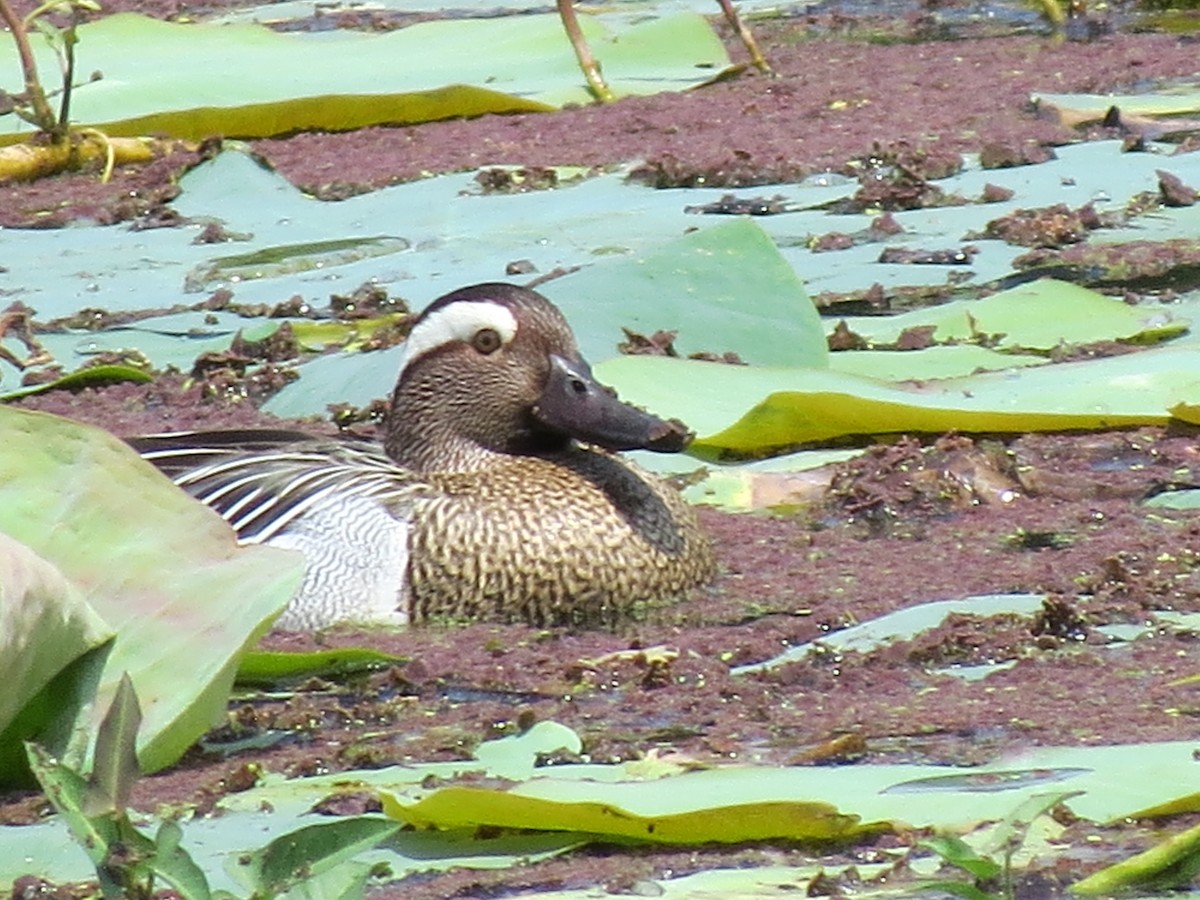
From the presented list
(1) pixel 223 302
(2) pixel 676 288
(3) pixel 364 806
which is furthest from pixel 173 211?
(3) pixel 364 806

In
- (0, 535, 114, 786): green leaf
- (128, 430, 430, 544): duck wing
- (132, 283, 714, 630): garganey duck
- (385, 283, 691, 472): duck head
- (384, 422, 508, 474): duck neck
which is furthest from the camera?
(384, 422, 508, 474): duck neck

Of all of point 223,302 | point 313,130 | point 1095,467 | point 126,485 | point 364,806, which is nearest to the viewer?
point 364,806

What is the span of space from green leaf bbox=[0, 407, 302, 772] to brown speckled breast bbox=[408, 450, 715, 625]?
140 cm

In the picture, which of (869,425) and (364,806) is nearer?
(364,806)

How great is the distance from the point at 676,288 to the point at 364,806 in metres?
2.81

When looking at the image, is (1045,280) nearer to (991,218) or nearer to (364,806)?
(991,218)

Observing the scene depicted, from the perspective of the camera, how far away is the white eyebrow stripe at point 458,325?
17.6 ft

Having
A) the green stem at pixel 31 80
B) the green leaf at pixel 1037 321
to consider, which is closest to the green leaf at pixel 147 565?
the green leaf at pixel 1037 321

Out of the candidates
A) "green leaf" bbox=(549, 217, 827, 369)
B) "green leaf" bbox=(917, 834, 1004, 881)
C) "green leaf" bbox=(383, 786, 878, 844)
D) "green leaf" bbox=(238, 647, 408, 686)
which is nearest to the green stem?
"green leaf" bbox=(549, 217, 827, 369)

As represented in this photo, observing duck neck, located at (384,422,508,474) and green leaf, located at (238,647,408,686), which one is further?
duck neck, located at (384,422,508,474)

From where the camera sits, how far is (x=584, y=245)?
6.69 m

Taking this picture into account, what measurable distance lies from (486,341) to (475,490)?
12.7 inches

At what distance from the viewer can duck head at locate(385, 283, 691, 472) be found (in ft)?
17.5

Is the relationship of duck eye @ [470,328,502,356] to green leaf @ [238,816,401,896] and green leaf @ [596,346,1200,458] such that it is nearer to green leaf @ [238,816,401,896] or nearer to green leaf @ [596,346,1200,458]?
green leaf @ [596,346,1200,458]
